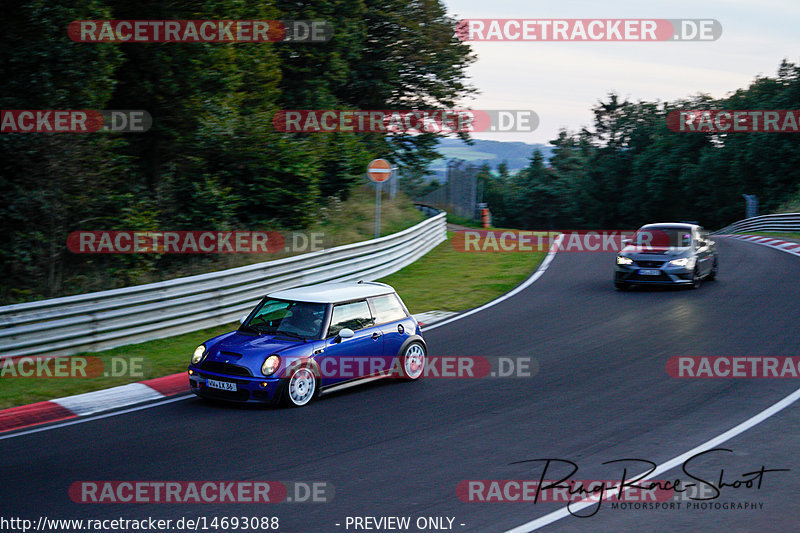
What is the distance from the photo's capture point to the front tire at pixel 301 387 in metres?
9.80

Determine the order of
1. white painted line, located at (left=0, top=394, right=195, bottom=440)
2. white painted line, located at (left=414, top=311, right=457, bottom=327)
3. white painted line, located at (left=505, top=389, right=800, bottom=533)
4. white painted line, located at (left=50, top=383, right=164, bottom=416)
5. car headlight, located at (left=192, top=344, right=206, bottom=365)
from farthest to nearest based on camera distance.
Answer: white painted line, located at (left=414, top=311, right=457, bottom=327)
car headlight, located at (left=192, top=344, right=206, bottom=365)
white painted line, located at (left=50, top=383, right=164, bottom=416)
white painted line, located at (left=0, top=394, right=195, bottom=440)
white painted line, located at (left=505, top=389, right=800, bottom=533)

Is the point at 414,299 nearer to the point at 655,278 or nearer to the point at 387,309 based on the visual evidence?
the point at 655,278

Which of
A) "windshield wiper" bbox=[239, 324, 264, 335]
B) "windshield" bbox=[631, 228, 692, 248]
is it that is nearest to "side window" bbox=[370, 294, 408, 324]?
"windshield wiper" bbox=[239, 324, 264, 335]

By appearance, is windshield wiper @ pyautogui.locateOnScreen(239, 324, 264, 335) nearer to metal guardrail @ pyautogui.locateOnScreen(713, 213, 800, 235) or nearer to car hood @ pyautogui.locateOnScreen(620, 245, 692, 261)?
car hood @ pyautogui.locateOnScreen(620, 245, 692, 261)

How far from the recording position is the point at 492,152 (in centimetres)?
15662

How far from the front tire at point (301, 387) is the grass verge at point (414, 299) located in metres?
2.78

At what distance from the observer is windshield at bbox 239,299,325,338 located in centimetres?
1047

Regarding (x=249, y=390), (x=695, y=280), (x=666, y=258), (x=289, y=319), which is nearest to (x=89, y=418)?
(x=249, y=390)

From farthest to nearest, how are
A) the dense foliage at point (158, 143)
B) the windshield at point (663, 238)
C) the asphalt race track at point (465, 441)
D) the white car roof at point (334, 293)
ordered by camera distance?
the windshield at point (663, 238) → the dense foliage at point (158, 143) → the white car roof at point (334, 293) → the asphalt race track at point (465, 441)

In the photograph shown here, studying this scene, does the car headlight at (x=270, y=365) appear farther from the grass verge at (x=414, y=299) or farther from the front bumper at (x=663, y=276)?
the front bumper at (x=663, y=276)

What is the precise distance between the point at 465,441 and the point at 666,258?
1164cm

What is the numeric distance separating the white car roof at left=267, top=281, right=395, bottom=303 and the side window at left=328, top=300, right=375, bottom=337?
102 mm

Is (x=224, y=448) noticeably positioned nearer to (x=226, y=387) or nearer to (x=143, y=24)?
(x=226, y=387)

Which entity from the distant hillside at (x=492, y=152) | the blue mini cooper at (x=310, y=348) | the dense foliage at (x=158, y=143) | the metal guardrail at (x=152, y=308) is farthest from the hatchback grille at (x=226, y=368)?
the distant hillside at (x=492, y=152)
